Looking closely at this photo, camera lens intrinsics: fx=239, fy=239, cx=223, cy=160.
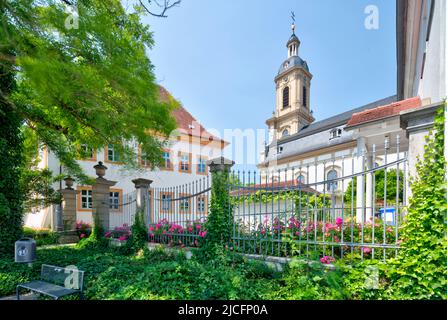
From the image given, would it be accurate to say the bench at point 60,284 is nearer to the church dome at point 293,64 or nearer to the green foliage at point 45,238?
the green foliage at point 45,238

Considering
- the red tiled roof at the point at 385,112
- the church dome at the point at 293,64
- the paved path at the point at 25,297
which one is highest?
the church dome at the point at 293,64

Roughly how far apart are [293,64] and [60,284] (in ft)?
139

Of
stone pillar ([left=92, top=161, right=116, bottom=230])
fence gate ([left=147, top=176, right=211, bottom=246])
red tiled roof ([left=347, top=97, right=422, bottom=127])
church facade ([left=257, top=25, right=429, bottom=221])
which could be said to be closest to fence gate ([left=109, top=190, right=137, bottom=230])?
Answer: stone pillar ([left=92, top=161, right=116, bottom=230])

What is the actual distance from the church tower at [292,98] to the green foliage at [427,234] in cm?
3635

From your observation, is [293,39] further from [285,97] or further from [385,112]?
[385,112]

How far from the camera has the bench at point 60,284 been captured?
10.6 ft

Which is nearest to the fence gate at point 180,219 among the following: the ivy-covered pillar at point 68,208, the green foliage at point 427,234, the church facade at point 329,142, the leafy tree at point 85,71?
the leafy tree at point 85,71

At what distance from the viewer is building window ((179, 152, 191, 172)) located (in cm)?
1780

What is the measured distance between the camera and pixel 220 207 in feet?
15.9

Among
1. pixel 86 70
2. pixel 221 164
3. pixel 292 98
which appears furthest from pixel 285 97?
pixel 86 70

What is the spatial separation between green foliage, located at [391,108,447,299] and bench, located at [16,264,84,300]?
Result: 3.98m

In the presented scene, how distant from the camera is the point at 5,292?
3.98 metres
